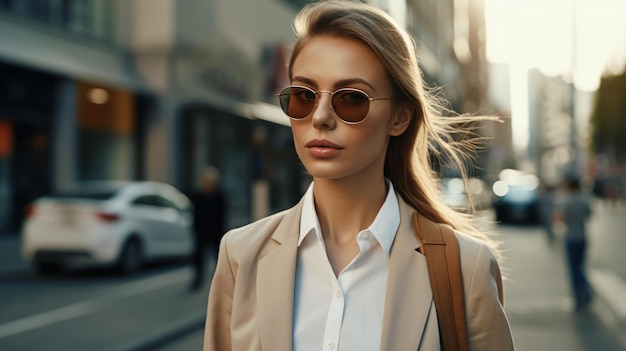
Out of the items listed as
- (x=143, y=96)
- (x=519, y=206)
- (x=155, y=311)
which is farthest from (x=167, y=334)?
(x=519, y=206)

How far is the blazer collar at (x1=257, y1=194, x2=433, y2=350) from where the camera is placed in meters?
1.86

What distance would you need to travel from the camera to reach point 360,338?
1.88 m

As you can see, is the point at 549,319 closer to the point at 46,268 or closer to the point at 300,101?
the point at 300,101

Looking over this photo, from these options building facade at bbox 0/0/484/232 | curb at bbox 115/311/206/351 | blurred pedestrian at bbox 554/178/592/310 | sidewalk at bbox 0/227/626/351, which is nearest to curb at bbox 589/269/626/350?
sidewalk at bbox 0/227/626/351

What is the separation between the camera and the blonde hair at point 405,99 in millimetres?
1930

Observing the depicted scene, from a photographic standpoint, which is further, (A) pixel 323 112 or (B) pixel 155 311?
(B) pixel 155 311

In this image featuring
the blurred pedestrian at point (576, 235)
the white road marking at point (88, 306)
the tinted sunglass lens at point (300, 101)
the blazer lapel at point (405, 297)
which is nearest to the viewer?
the blazer lapel at point (405, 297)

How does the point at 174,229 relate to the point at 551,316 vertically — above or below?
above

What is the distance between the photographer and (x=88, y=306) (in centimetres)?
985

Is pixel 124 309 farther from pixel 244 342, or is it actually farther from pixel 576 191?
pixel 244 342

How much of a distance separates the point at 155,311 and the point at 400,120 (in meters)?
7.72

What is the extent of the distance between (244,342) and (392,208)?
1.65ft

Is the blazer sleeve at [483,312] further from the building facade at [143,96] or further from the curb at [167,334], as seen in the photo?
the building facade at [143,96]

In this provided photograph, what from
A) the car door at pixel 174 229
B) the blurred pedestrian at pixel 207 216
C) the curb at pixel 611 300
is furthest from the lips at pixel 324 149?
the car door at pixel 174 229
